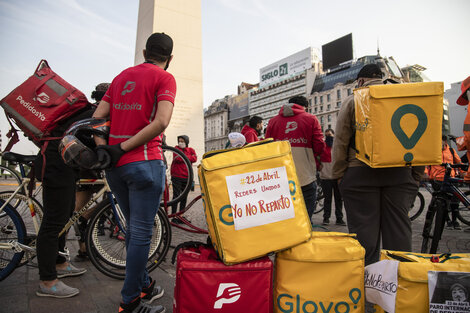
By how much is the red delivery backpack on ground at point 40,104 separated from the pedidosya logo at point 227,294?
1.80 metres

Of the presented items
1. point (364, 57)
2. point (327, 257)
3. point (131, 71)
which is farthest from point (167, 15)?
point (364, 57)

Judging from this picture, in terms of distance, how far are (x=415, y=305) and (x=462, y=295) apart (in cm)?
23

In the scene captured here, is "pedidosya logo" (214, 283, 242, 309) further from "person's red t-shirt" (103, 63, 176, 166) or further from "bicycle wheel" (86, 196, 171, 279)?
"bicycle wheel" (86, 196, 171, 279)

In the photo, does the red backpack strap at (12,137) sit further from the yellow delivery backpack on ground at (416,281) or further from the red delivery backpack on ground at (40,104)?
the yellow delivery backpack on ground at (416,281)

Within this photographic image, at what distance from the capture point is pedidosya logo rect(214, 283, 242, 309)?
5.22ft

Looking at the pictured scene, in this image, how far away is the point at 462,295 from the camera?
1.49 metres

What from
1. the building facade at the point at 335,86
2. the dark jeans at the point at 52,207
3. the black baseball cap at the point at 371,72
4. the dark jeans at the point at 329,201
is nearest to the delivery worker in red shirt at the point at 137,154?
the dark jeans at the point at 52,207

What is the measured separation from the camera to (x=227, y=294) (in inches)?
63.0

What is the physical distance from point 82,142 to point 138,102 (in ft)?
1.54

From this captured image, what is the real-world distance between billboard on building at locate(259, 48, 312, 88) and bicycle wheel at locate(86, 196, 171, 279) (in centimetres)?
8162

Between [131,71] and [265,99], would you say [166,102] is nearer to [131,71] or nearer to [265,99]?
[131,71]

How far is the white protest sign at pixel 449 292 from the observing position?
58.2 inches

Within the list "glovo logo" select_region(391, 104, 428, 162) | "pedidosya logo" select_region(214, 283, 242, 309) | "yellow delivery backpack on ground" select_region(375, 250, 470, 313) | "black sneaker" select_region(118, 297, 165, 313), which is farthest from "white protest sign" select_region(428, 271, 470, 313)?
"black sneaker" select_region(118, 297, 165, 313)

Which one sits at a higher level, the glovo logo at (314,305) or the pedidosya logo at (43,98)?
the pedidosya logo at (43,98)
